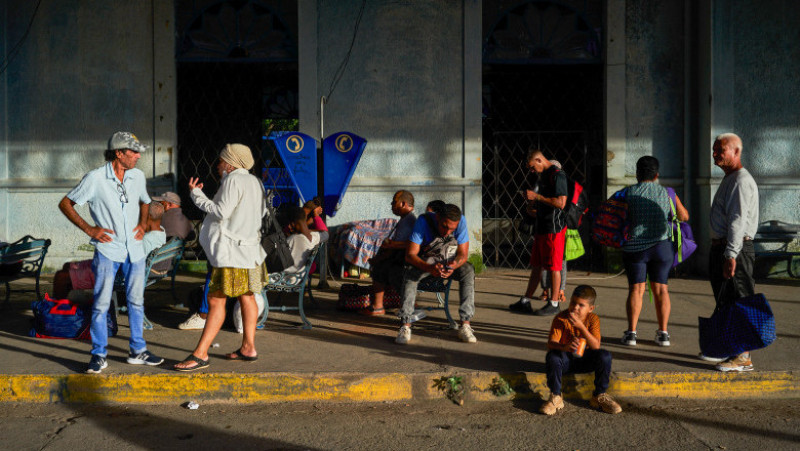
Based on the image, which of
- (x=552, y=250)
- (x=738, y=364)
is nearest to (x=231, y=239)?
(x=552, y=250)

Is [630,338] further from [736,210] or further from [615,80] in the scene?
[615,80]

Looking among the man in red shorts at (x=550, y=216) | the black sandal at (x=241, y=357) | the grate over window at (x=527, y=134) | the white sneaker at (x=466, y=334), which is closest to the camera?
the black sandal at (x=241, y=357)

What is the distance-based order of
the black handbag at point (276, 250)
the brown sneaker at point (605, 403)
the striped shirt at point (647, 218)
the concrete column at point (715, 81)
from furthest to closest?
the concrete column at point (715, 81)
the black handbag at point (276, 250)
the striped shirt at point (647, 218)
the brown sneaker at point (605, 403)

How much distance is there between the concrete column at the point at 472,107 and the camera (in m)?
9.91

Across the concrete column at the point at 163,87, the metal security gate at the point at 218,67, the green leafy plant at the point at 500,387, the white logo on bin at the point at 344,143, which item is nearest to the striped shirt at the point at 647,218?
the green leafy plant at the point at 500,387

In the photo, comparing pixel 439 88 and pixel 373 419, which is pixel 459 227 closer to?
pixel 373 419

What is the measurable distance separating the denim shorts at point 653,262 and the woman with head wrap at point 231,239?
2.93m

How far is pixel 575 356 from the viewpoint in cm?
483

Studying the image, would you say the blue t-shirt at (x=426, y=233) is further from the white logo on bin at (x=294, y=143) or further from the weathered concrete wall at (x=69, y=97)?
the weathered concrete wall at (x=69, y=97)

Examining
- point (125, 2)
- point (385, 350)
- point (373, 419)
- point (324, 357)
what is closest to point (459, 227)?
point (385, 350)

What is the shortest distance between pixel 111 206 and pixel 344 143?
4224 mm

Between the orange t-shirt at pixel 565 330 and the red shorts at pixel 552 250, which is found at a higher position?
the red shorts at pixel 552 250

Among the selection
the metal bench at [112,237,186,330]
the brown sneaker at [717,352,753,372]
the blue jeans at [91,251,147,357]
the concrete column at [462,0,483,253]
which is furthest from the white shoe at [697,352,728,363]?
the concrete column at [462,0,483,253]

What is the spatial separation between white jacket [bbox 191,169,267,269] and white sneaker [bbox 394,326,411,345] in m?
1.47
